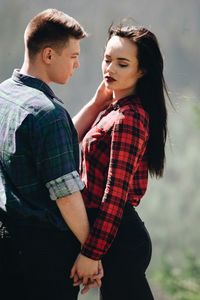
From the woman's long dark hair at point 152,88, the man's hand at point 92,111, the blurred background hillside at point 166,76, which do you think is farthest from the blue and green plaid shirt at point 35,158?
the blurred background hillside at point 166,76

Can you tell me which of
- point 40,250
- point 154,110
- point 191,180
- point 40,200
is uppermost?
point 154,110

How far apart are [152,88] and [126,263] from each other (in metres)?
0.61

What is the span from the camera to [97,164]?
8.77 feet

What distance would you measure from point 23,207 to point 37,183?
0.09 m

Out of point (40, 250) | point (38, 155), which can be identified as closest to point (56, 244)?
point (40, 250)

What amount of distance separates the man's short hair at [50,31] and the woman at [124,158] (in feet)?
0.87

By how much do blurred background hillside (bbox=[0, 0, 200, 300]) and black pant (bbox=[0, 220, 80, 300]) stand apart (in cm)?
370

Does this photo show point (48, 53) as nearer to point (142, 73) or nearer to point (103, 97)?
point (142, 73)

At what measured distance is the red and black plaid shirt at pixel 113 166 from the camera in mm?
2545

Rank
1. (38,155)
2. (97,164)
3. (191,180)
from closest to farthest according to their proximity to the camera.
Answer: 1. (38,155)
2. (97,164)
3. (191,180)

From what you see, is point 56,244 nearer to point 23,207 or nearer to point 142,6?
point 23,207

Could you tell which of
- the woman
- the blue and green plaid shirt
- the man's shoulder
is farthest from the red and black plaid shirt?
the man's shoulder

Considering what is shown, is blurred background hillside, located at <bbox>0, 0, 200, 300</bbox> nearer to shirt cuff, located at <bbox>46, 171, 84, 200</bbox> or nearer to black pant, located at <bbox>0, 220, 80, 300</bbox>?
black pant, located at <bbox>0, 220, 80, 300</bbox>

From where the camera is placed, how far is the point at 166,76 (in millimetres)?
6477
